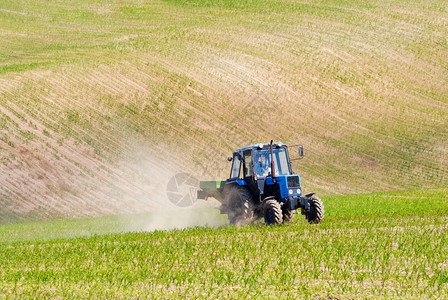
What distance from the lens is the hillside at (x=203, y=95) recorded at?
36.2 metres

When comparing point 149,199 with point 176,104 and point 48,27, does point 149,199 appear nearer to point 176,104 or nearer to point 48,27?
point 176,104

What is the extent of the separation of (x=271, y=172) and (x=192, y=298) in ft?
33.9

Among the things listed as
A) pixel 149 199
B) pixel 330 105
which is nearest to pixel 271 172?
pixel 149 199

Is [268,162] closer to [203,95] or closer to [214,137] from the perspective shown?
[214,137]

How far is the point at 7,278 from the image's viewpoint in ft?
38.5

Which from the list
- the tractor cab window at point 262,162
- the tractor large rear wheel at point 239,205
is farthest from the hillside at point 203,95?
the tractor cab window at point 262,162

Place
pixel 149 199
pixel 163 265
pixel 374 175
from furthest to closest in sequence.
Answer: pixel 374 175, pixel 149 199, pixel 163 265

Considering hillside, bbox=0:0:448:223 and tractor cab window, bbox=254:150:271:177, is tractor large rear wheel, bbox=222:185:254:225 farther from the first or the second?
hillside, bbox=0:0:448:223

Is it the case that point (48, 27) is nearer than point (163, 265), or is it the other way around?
point (163, 265)

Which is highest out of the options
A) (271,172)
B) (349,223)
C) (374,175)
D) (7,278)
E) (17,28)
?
(17,28)

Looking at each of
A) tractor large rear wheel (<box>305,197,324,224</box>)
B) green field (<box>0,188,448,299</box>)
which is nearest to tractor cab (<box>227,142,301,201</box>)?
tractor large rear wheel (<box>305,197,324,224</box>)

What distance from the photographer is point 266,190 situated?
19719 millimetres

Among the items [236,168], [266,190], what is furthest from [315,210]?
[236,168]

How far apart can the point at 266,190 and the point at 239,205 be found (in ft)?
2.96
